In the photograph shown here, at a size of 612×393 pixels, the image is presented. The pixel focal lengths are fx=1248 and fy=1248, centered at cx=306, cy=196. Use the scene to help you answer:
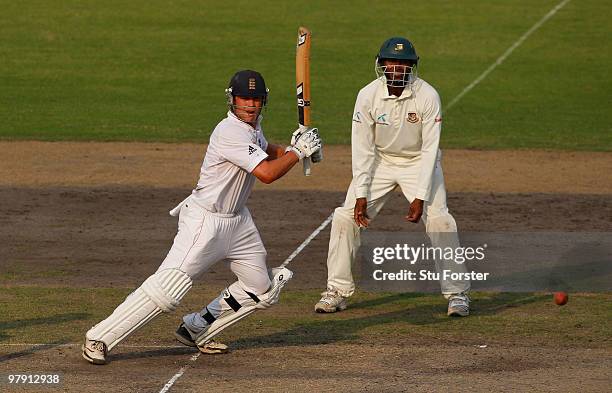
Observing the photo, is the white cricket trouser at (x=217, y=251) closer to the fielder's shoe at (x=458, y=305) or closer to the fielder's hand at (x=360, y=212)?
the fielder's hand at (x=360, y=212)

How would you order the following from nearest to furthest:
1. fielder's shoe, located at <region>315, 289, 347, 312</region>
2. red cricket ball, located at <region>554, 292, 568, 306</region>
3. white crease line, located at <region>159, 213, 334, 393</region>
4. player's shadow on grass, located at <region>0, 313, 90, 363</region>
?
white crease line, located at <region>159, 213, 334, 393</region>, player's shadow on grass, located at <region>0, 313, 90, 363</region>, fielder's shoe, located at <region>315, 289, 347, 312</region>, red cricket ball, located at <region>554, 292, 568, 306</region>

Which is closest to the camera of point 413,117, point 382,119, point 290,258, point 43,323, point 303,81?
point 303,81

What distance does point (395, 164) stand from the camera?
11406mm

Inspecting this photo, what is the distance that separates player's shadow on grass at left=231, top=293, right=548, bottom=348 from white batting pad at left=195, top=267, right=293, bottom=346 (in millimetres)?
426

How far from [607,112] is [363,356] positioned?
1609 cm

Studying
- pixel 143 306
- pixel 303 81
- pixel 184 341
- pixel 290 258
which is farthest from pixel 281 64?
pixel 143 306

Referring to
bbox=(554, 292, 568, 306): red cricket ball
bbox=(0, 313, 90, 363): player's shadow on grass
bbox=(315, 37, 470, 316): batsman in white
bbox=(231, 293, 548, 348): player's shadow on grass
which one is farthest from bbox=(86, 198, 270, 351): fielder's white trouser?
bbox=(554, 292, 568, 306): red cricket ball

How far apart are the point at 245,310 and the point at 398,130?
245 cm

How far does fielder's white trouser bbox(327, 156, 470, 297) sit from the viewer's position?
11.2 metres

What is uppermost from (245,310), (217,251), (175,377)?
(217,251)

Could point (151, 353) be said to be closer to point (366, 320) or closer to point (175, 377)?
point (175, 377)

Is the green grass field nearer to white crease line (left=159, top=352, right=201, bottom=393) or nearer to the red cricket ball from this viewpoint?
the red cricket ball

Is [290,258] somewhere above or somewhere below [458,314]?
above

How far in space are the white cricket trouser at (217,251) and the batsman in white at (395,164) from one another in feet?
5.58
